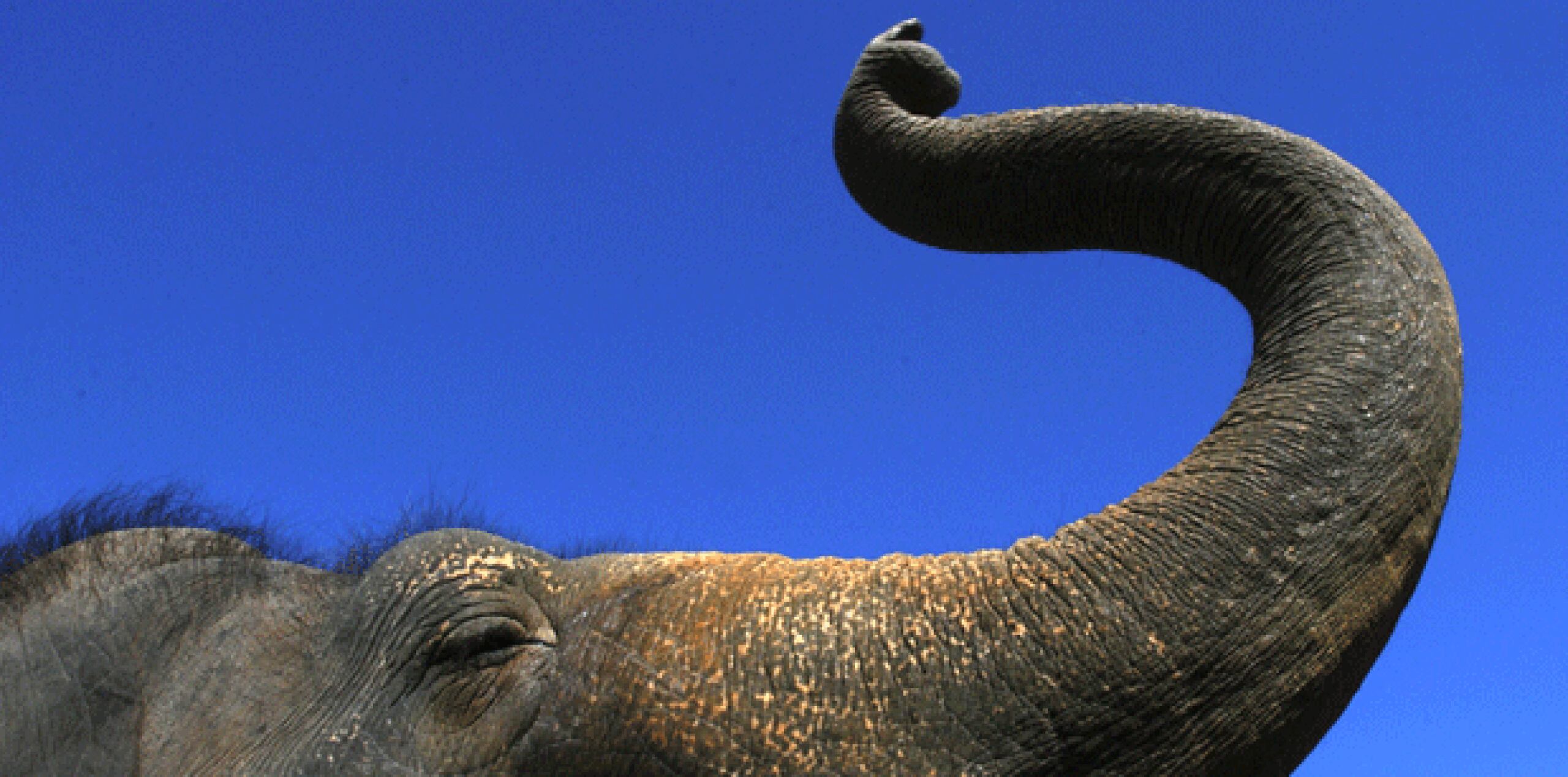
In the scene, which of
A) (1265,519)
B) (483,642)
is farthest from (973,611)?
(483,642)

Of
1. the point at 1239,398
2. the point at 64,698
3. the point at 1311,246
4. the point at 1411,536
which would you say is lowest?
the point at 64,698

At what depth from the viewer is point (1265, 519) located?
2.02m

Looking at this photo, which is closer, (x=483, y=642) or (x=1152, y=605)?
(x=1152, y=605)

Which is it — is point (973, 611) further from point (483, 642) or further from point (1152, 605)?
point (483, 642)

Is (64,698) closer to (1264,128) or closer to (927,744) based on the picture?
(927,744)

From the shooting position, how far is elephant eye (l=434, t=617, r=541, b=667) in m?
2.35

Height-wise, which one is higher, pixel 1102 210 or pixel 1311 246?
pixel 1102 210

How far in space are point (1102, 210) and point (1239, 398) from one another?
25.1 inches

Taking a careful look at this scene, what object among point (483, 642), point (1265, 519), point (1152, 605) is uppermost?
point (1265, 519)

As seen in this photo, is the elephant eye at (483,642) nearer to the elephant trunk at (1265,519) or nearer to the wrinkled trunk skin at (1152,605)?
the wrinkled trunk skin at (1152,605)

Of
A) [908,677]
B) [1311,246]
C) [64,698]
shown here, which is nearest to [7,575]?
[64,698]

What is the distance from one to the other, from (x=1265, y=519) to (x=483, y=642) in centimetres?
137

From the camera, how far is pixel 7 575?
2.88m

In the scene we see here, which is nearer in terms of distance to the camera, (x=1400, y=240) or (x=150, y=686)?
(x=1400, y=240)
